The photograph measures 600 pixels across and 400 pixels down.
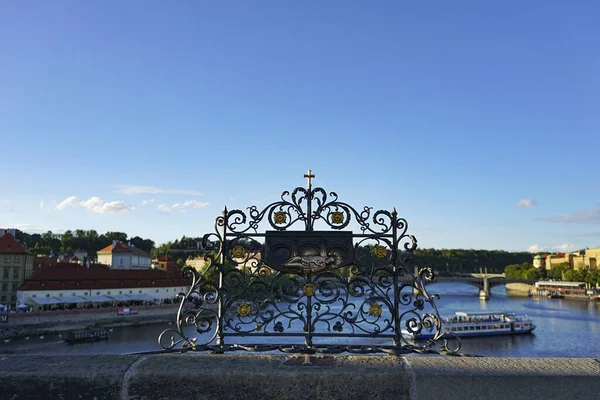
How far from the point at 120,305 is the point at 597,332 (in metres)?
44.9

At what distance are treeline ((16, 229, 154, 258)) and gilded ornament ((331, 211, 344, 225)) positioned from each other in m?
98.1

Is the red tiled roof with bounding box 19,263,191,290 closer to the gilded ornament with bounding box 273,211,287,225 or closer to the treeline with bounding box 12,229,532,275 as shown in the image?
the treeline with bounding box 12,229,532,275

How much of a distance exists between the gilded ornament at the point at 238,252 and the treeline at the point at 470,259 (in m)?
129

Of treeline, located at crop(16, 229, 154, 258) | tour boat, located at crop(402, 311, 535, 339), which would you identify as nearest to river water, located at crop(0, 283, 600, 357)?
tour boat, located at crop(402, 311, 535, 339)

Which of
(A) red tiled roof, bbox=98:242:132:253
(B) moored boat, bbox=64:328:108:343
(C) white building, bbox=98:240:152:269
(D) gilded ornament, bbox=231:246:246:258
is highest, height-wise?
(A) red tiled roof, bbox=98:242:132:253

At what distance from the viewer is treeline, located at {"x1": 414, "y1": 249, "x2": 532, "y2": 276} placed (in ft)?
441

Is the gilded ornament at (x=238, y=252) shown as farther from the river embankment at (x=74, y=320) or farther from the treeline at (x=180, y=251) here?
the treeline at (x=180, y=251)

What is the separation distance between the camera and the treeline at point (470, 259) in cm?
13438

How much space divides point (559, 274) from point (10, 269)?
10512 centimetres

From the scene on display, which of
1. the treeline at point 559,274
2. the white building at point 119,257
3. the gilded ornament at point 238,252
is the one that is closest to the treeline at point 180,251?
the white building at point 119,257

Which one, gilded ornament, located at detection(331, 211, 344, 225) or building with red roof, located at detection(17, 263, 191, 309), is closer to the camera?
gilded ornament, located at detection(331, 211, 344, 225)

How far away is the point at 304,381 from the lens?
2.63m

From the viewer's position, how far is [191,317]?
3.96m

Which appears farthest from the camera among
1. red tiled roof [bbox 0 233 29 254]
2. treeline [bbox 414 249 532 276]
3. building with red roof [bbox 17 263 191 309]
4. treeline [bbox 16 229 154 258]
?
treeline [bbox 414 249 532 276]
